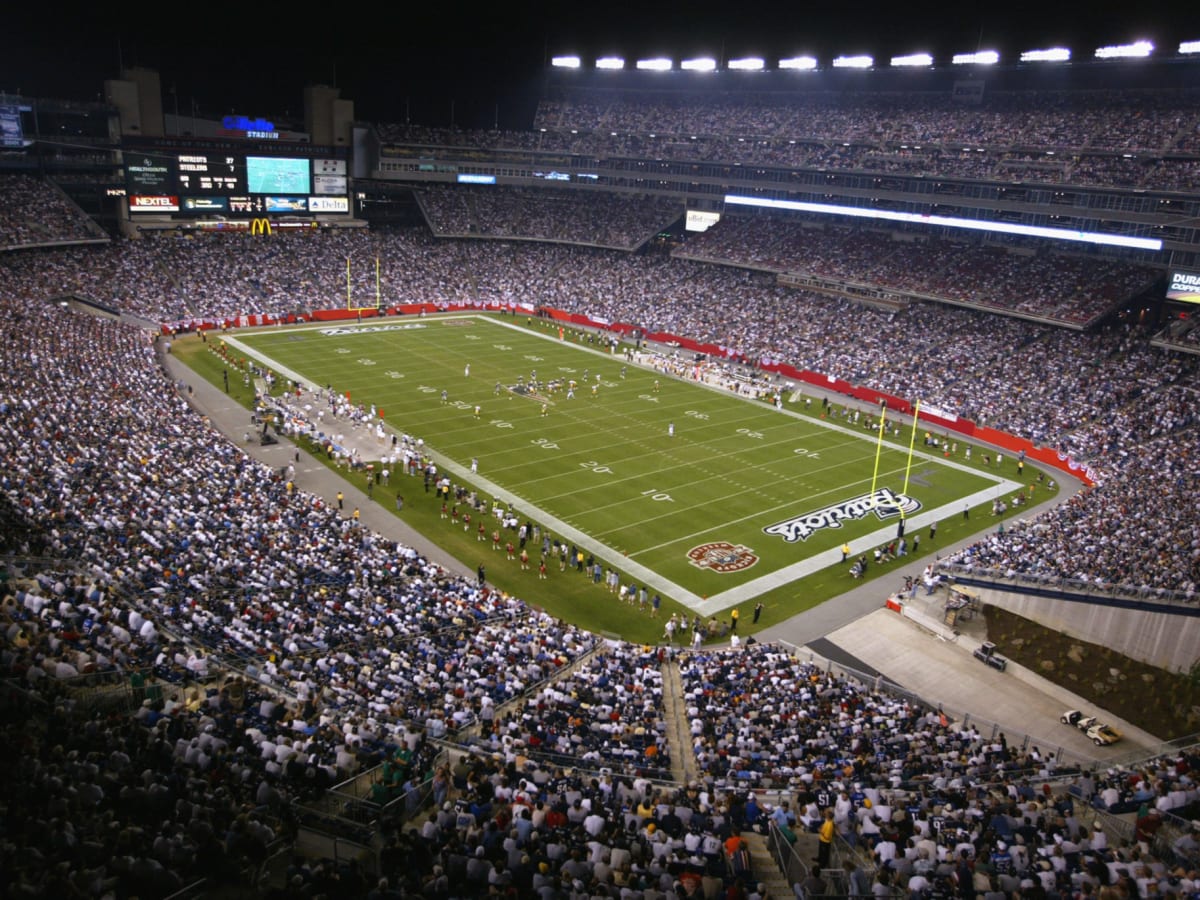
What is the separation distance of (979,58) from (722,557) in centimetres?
5187

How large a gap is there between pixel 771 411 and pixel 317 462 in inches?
978

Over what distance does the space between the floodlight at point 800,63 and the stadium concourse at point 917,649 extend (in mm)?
54953

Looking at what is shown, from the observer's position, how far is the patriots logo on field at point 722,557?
30.5 meters

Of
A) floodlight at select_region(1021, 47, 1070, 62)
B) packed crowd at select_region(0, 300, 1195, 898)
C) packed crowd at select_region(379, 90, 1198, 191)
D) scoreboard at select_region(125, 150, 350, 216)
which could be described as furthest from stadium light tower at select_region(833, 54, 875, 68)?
packed crowd at select_region(0, 300, 1195, 898)

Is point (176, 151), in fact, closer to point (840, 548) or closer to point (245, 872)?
point (840, 548)

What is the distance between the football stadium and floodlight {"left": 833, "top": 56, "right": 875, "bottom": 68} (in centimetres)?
45

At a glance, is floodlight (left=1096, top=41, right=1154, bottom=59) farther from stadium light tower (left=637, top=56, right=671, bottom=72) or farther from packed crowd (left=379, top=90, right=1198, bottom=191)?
stadium light tower (left=637, top=56, right=671, bottom=72)

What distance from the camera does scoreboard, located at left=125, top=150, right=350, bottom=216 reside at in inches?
2726

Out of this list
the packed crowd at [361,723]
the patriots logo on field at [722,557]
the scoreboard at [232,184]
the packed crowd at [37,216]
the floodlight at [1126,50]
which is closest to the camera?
the packed crowd at [361,723]

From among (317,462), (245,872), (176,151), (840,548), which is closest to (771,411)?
(840,548)

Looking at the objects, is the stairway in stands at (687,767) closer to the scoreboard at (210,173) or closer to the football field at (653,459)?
the football field at (653,459)

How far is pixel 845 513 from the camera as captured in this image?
35.5 m

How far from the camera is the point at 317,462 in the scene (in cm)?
3806

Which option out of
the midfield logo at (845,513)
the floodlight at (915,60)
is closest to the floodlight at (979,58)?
the floodlight at (915,60)
